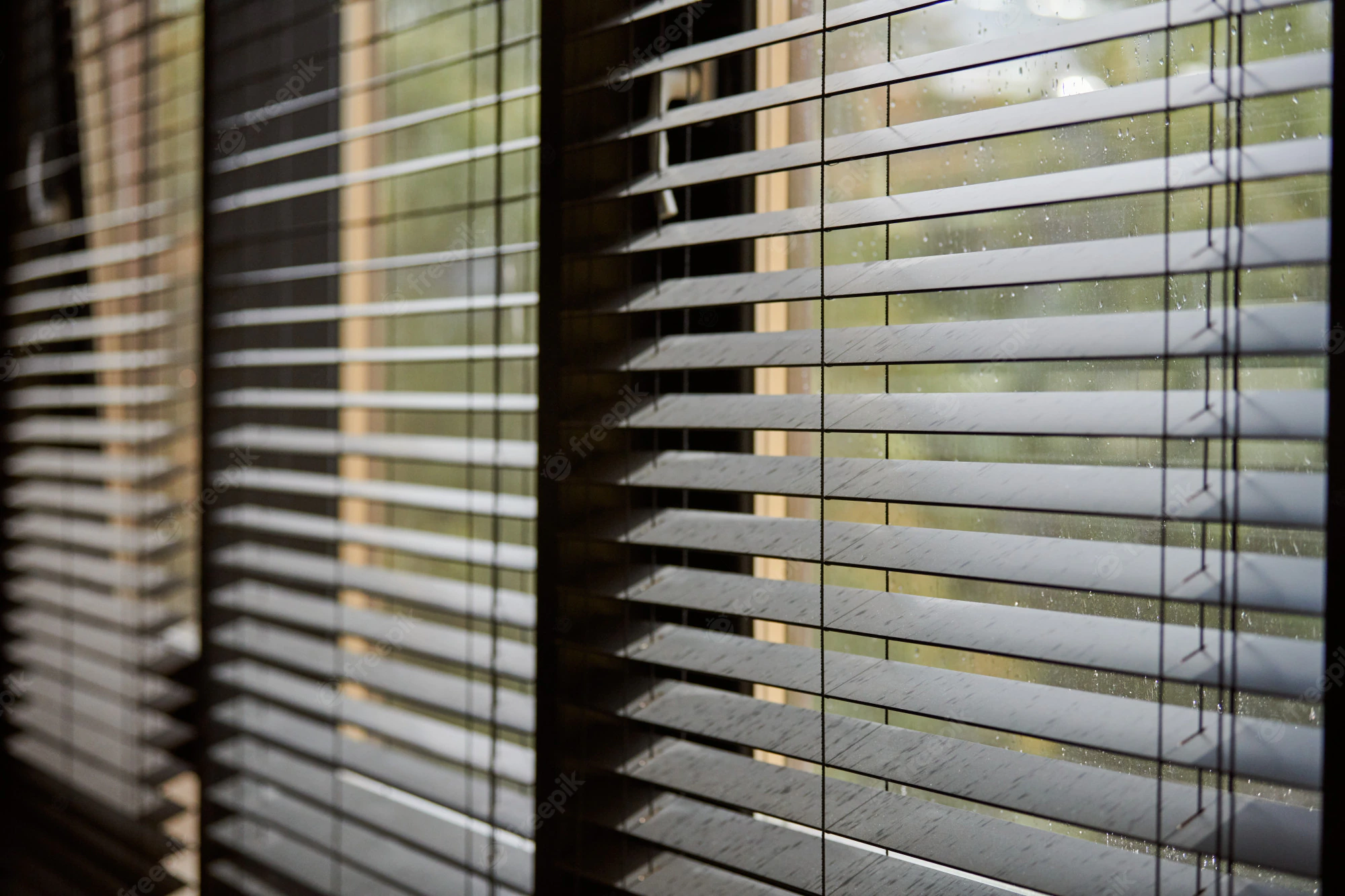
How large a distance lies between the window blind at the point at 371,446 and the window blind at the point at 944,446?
0.12 metres

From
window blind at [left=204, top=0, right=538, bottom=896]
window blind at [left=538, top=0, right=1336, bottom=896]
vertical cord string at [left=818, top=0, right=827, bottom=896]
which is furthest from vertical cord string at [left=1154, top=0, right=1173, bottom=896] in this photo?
window blind at [left=204, top=0, right=538, bottom=896]

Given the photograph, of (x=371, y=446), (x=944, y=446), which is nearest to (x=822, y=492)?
(x=944, y=446)

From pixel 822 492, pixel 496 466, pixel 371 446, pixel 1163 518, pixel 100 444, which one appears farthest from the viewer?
pixel 100 444

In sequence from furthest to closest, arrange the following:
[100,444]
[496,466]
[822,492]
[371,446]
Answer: [100,444], [371,446], [496,466], [822,492]

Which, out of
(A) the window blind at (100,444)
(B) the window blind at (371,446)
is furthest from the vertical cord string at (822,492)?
(A) the window blind at (100,444)

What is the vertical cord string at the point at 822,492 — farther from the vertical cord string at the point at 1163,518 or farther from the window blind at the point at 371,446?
the window blind at the point at 371,446

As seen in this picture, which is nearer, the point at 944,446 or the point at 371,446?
the point at 944,446

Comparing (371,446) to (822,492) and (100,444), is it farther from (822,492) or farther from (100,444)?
(100,444)

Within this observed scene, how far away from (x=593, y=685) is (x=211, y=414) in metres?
0.76

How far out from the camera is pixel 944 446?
2.28 ft

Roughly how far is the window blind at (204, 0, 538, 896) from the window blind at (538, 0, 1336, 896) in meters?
0.12

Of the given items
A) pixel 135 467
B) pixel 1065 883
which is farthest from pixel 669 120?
pixel 135 467

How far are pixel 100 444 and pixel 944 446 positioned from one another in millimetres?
1546

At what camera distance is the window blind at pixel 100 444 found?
54.7 inches
